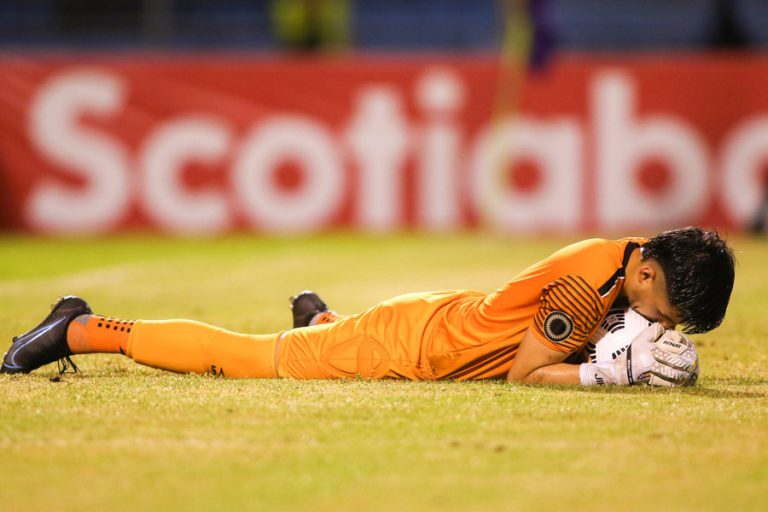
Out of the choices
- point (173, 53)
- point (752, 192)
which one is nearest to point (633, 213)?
point (752, 192)

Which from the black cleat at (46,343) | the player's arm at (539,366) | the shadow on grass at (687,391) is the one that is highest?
the black cleat at (46,343)

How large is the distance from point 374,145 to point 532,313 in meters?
10.3

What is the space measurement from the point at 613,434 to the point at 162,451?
1.67m

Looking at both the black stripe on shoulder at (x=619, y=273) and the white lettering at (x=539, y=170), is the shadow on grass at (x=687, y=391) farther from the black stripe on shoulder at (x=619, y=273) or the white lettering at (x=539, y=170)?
the white lettering at (x=539, y=170)

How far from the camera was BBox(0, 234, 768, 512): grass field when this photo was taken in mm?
3734

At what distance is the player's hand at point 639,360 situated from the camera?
525cm

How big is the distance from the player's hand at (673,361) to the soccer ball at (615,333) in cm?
12

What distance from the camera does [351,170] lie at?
15461mm

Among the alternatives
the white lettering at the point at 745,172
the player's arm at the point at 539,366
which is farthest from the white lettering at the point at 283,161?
the player's arm at the point at 539,366

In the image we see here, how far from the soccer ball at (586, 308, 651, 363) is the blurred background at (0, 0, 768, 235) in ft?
32.5

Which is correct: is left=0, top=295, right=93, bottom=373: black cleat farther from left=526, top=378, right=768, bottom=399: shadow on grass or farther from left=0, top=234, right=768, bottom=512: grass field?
left=526, top=378, right=768, bottom=399: shadow on grass

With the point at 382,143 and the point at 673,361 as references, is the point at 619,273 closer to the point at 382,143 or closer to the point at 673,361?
the point at 673,361

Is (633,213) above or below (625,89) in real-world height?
below

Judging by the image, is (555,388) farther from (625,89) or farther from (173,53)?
(173,53)
